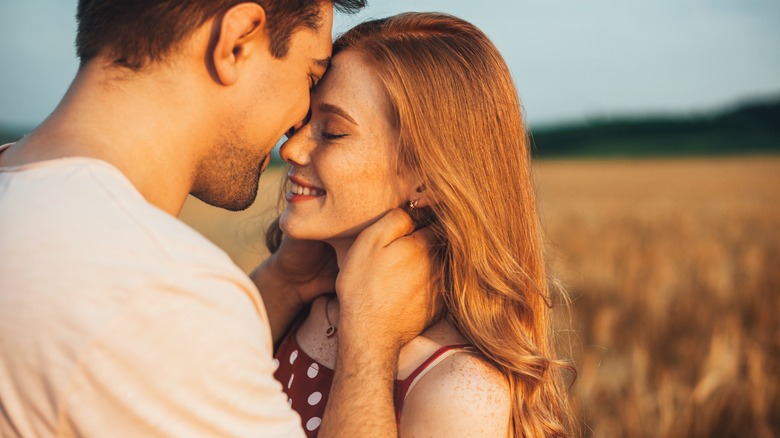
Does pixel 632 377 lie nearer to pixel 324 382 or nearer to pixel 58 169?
pixel 324 382

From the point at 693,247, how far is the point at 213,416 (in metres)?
8.73

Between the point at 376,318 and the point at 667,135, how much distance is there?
266 feet

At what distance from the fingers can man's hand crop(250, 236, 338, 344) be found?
0.53 m

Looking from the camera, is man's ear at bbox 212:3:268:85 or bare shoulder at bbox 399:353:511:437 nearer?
man's ear at bbox 212:3:268:85

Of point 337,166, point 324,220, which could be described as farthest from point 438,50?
point 324,220

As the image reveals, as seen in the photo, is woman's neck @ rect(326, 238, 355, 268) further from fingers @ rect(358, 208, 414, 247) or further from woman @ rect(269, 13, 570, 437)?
fingers @ rect(358, 208, 414, 247)

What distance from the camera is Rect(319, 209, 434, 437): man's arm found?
196cm

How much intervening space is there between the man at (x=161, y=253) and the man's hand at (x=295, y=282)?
0.59 metres

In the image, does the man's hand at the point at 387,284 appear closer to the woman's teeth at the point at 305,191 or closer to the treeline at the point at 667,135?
the woman's teeth at the point at 305,191

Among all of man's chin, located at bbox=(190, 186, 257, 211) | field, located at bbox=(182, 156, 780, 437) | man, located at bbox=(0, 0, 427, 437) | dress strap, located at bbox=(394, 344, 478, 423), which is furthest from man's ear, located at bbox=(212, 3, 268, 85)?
field, located at bbox=(182, 156, 780, 437)

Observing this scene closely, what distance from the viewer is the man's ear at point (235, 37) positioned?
5.96ft

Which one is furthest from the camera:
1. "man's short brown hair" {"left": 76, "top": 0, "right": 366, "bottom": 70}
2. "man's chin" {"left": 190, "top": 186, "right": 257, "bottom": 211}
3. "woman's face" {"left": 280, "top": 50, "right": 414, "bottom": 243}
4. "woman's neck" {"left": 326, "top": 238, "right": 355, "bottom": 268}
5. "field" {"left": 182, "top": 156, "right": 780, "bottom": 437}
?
"field" {"left": 182, "top": 156, "right": 780, "bottom": 437}

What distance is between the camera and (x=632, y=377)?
4633mm

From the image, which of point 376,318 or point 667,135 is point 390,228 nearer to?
point 376,318
